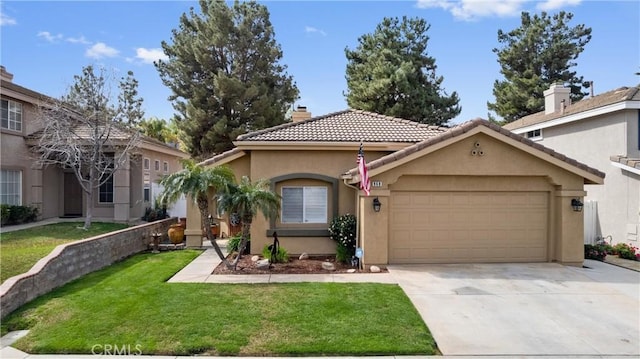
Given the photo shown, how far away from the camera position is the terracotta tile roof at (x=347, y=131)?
41.5ft

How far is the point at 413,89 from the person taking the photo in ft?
92.1

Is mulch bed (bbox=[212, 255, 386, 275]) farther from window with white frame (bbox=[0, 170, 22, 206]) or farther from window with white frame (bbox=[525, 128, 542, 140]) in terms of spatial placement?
window with white frame (bbox=[525, 128, 542, 140])

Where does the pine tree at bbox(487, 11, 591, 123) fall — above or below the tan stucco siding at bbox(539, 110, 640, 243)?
above

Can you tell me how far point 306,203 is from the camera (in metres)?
12.8

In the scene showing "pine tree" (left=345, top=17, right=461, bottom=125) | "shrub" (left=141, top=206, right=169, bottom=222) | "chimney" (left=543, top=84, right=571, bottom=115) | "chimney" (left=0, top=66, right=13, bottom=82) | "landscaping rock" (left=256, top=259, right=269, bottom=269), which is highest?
"pine tree" (left=345, top=17, right=461, bottom=125)

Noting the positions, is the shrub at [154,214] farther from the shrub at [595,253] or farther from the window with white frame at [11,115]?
the shrub at [595,253]

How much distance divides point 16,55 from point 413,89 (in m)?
22.9

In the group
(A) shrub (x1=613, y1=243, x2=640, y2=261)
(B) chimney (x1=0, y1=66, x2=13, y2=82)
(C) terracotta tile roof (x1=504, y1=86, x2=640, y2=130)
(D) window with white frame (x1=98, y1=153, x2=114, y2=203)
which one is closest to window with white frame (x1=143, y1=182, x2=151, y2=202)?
(D) window with white frame (x1=98, y1=153, x2=114, y2=203)

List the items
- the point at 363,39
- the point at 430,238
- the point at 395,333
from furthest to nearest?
the point at 363,39, the point at 430,238, the point at 395,333

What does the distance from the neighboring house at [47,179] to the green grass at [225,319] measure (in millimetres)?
10868

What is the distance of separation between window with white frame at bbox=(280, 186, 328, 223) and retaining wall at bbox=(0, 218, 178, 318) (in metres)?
5.25

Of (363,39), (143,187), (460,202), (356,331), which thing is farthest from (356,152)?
(363,39)

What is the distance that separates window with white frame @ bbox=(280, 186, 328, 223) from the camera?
12.8m

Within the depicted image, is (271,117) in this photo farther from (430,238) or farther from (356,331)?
(356,331)
